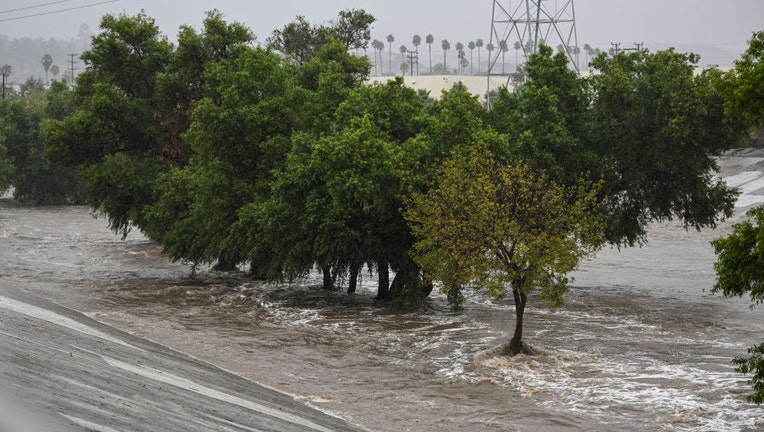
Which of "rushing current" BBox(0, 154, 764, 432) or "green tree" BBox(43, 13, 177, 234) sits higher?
"green tree" BBox(43, 13, 177, 234)

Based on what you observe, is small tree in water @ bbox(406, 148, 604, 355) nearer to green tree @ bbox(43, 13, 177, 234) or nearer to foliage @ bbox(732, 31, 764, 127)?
foliage @ bbox(732, 31, 764, 127)

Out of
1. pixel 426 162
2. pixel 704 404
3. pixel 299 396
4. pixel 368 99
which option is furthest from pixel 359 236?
pixel 704 404

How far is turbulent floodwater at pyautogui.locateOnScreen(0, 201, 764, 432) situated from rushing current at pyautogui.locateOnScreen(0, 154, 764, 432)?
86 mm

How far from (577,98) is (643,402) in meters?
26.4

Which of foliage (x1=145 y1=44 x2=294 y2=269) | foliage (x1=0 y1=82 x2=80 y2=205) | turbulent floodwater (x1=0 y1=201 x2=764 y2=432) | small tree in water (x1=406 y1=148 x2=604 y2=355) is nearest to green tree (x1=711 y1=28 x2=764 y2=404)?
turbulent floodwater (x1=0 y1=201 x2=764 y2=432)

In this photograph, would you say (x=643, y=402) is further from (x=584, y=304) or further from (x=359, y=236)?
(x=584, y=304)

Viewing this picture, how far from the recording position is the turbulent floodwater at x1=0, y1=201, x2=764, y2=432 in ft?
93.5

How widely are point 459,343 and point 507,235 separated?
632 cm

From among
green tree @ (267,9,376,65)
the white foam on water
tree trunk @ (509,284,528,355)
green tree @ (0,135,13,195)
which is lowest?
the white foam on water

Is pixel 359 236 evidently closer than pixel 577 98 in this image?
Yes

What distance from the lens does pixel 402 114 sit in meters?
46.9

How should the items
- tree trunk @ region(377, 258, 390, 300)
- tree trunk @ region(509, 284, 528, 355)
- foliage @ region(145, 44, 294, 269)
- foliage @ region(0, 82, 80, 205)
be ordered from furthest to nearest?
1. foliage @ region(0, 82, 80, 205)
2. foliage @ region(145, 44, 294, 269)
3. tree trunk @ region(377, 258, 390, 300)
4. tree trunk @ region(509, 284, 528, 355)

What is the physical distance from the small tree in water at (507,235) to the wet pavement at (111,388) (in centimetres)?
961

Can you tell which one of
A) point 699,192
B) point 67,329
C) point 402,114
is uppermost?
point 402,114
